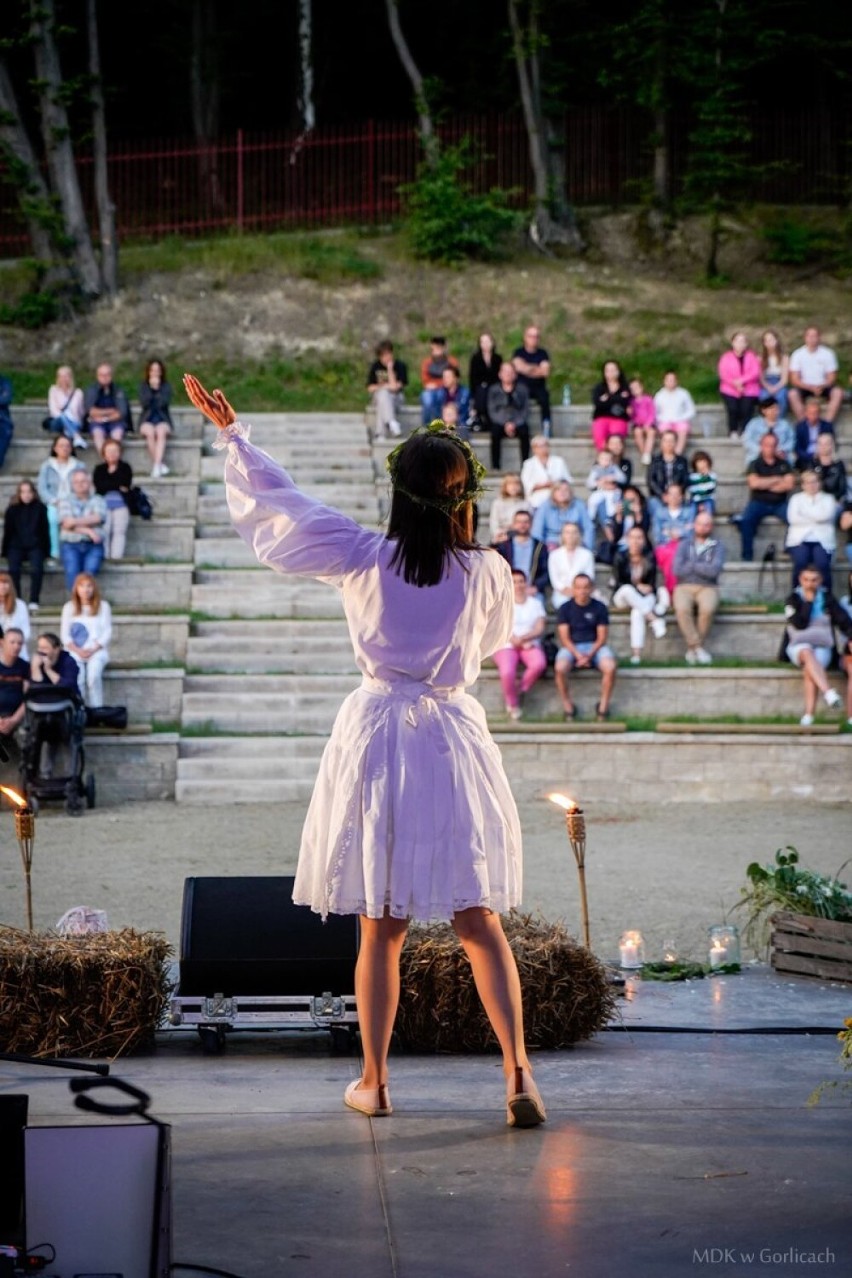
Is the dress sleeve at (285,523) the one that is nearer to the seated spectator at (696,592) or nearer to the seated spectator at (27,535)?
the seated spectator at (696,592)

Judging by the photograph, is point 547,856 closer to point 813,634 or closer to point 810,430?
point 813,634

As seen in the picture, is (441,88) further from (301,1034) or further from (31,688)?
(301,1034)

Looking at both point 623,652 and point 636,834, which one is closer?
point 636,834

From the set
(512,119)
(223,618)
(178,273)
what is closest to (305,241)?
(178,273)

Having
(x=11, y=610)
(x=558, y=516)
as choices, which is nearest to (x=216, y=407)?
(x=11, y=610)

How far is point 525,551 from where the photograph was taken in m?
16.2

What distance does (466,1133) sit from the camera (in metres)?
4.59

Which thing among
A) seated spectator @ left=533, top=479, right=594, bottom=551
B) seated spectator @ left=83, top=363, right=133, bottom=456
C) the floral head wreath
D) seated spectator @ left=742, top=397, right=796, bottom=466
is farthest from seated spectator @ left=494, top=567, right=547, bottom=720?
the floral head wreath

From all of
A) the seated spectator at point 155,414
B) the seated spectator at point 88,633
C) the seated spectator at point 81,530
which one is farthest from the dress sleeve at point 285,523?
the seated spectator at point 155,414

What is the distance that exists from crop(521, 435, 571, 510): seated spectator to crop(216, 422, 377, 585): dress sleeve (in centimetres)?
1264

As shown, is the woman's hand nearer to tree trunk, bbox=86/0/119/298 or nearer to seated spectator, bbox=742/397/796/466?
seated spectator, bbox=742/397/796/466

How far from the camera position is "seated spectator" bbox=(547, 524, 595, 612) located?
16.0 m

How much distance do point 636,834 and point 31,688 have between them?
4.81 meters

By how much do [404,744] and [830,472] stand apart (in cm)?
1355
